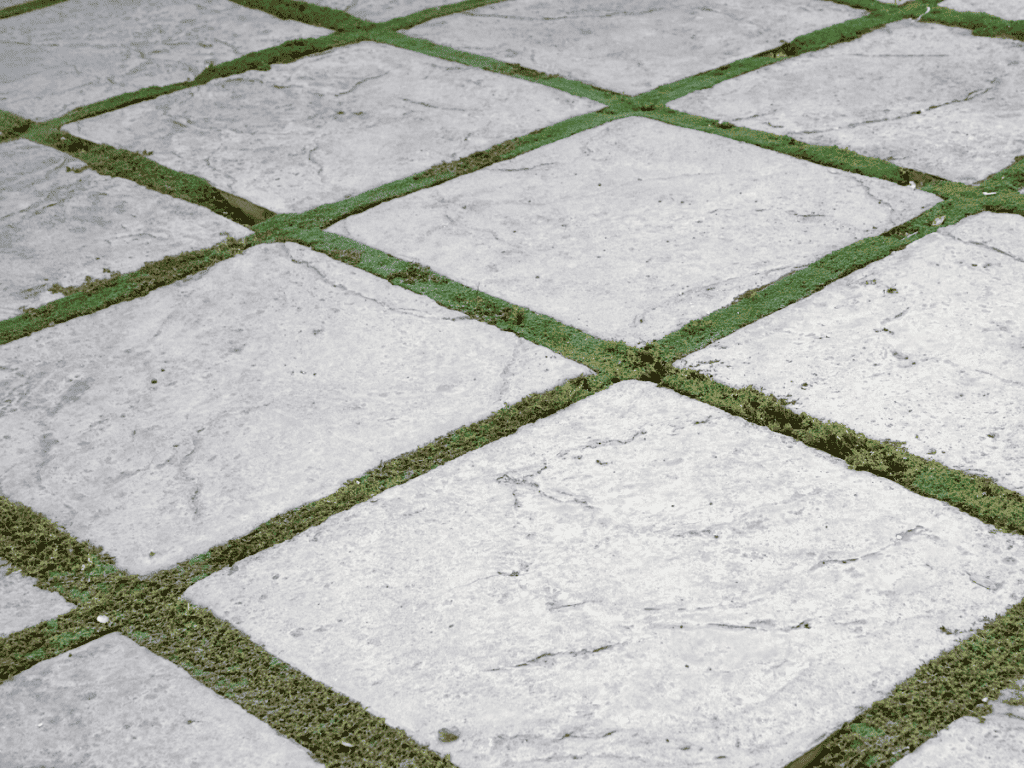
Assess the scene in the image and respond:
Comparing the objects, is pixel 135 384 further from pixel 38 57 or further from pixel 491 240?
pixel 38 57

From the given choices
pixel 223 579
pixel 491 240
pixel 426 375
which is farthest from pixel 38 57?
pixel 223 579

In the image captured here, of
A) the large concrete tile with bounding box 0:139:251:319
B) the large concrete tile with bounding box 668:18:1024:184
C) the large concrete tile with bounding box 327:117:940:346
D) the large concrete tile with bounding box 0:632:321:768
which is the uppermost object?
the large concrete tile with bounding box 668:18:1024:184

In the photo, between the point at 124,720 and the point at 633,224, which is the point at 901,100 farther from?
the point at 124,720

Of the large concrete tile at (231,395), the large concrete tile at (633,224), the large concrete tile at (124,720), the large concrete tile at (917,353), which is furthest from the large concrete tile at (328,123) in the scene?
the large concrete tile at (124,720)

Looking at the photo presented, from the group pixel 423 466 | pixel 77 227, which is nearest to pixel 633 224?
pixel 423 466

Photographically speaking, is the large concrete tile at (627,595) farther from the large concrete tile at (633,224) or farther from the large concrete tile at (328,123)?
the large concrete tile at (328,123)

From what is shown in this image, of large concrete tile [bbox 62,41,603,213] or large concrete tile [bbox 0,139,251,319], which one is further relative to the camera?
large concrete tile [bbox 62,41,603,213]

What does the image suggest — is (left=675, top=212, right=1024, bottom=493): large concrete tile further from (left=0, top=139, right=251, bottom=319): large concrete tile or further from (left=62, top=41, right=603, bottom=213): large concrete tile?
(left=0, top=139, right=251, bottom=319): large concrete tile

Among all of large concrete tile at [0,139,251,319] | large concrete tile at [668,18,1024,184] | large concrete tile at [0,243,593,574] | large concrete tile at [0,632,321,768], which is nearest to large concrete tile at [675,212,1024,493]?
large concrete tile at [0,243,593,574]

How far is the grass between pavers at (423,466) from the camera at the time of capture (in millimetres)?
1111

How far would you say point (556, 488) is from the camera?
1438mm

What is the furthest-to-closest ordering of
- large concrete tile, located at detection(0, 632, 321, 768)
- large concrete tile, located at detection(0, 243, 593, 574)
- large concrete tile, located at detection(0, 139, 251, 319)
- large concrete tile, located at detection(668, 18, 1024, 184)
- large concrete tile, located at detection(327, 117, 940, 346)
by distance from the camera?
large concrete tile, located at detection(668, 18, 1024, 184), large concrete tile, located at detection(0, 139, 251, 319), large concrete tile, located at detection(327, 117, 940, 346), large concrete tile, located at detection(0, 243, 593, 574), large concrete tile, located at detection(0, 632, 321, 768)

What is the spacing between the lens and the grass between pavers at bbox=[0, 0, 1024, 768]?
1111 mm

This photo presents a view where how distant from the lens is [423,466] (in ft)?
4.89
